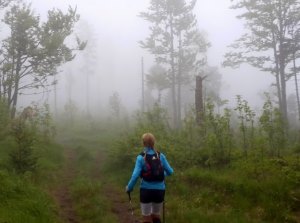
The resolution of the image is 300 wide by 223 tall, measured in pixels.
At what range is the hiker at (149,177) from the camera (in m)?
7.08

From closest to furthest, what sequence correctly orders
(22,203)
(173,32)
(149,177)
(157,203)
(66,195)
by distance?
(149,177) < (157,203) < (22,203) < (66,195) < (173,32)

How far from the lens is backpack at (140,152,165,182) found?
7.07 metres

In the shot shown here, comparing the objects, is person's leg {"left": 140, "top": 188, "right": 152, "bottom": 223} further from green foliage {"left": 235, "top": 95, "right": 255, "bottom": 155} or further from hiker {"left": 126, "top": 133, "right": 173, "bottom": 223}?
green foliage {"left": 235, "top": 95, "right": 255, "bottom": 155}

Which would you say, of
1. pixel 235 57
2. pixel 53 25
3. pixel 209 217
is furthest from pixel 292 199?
pixel 235 57

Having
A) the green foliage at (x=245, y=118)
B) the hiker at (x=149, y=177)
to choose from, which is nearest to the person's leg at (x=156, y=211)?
the hiker at (x=149, y=177)

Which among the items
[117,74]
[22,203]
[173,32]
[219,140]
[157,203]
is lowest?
[22,203]

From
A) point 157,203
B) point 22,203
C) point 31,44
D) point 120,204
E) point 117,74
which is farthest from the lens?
point 117,74

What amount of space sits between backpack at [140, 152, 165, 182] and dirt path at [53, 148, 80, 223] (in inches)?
134

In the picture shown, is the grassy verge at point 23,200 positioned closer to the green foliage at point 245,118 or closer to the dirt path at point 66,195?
the dirt path at point 66,195

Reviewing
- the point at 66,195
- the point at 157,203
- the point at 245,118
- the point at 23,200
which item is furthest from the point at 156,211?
the point at 245,118

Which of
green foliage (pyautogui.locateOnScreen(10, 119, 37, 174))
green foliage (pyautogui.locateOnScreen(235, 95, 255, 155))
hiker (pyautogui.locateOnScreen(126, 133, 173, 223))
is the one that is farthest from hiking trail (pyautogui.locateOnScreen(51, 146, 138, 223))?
green foliage (pyautogui.locateOnScreen(235, 95, 255, 155))

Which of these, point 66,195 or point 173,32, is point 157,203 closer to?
point 66,195

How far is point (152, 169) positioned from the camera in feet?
23.2

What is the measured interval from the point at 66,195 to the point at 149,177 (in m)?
5.76
